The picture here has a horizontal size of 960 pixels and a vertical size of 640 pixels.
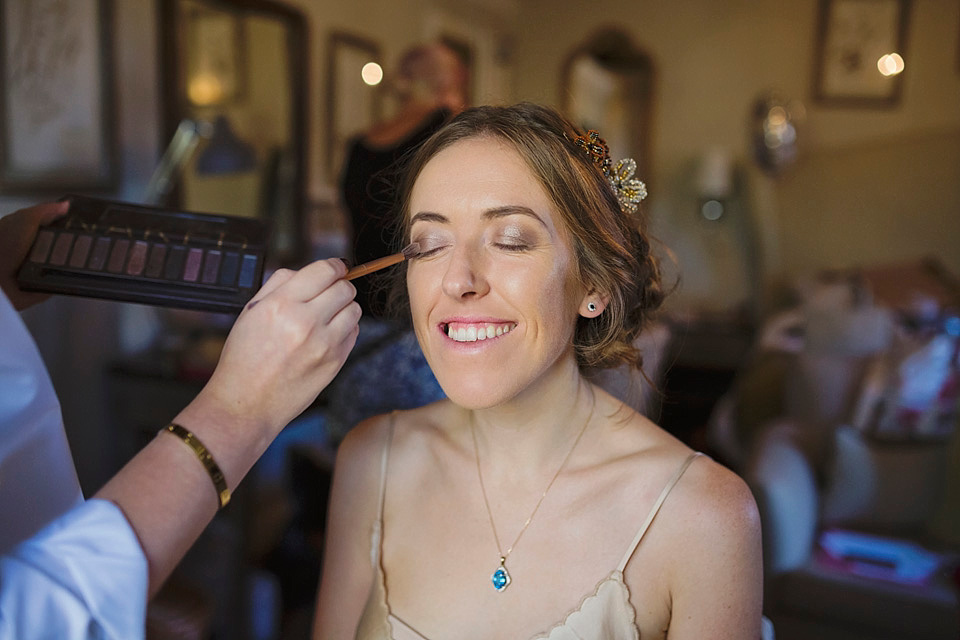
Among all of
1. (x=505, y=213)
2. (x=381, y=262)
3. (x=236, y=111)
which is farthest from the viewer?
(x=236, y=111)

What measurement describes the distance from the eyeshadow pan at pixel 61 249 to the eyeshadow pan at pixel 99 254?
38 mm

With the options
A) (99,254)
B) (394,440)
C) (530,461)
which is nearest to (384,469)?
(394,440)

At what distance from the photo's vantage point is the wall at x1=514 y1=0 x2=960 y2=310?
502 cm

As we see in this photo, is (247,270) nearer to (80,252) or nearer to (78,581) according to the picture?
(80,252)

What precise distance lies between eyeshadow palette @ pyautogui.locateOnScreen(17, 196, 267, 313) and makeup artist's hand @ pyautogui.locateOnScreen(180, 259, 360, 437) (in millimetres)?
180

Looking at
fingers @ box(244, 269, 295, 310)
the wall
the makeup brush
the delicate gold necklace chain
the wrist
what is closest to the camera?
the wrist

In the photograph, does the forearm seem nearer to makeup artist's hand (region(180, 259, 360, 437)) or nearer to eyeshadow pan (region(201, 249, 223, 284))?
makeup artist's hand (region(180, 259, 360, 437))

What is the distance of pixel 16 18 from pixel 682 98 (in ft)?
15.1

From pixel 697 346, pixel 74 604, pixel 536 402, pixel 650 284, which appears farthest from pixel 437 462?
pixel 697 346

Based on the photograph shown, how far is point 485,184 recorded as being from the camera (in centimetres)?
111

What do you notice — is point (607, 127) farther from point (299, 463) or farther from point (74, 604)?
point (74, 604)

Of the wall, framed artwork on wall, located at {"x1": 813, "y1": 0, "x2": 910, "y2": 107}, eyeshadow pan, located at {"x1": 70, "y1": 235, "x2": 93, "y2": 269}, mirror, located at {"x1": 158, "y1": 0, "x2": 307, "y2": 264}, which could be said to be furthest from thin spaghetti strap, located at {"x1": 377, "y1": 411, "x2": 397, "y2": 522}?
framed artwork on wall, located at {"x1": 813, "y1": 0, "x2": 910, "y2": 107}

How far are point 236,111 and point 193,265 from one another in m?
2.20

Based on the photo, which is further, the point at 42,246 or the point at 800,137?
the point at 800,137
